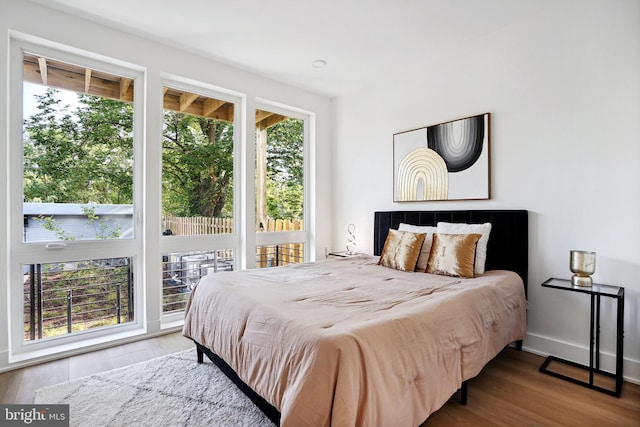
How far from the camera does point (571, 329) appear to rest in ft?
7.97

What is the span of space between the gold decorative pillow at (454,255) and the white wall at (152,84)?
6.51 ft

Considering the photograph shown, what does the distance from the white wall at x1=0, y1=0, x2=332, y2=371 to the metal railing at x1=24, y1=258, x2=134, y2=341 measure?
18cm

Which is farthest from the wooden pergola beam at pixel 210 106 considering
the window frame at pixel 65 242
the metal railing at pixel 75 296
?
the metal railing at pixel 75 296

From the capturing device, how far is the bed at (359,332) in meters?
1.22

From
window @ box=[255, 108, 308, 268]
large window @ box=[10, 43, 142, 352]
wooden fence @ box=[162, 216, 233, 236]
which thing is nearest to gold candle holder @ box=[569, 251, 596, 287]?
window @ box=[255, 108, 308, 268]

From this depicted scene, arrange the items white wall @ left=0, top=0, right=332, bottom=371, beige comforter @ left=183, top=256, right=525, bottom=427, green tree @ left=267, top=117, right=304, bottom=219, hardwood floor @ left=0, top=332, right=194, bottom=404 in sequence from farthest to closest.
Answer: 1. green tree @ left=267, top=117, right=304, bottom=219
2. white wall @ left=0, top=0, right=332, bottom=371
3. hardwood floor @ left=0, top=332, right=194, bottom=404
4. beige comforter @ left=183, top=256, right=525, bottom=427

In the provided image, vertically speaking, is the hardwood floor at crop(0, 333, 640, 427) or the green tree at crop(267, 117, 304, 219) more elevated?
the green tree at crop(267, 117, 304, 219)

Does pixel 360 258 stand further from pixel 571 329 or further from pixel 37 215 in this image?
pixel 37 215

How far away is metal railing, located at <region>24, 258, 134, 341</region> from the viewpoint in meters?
2.56

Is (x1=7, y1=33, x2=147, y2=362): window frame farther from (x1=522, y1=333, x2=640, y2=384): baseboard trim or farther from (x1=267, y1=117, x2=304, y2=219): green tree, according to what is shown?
(x1=522, y1=333, x2=640, y2=384): baseboard trim

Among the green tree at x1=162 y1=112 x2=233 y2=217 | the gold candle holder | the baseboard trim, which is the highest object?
the green tree at x1=162 y1=112 x2=233 y2=217

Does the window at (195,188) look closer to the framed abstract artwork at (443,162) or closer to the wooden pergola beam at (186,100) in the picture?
the wooden pergola beam at (186,100)

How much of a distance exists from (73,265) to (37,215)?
48 cm

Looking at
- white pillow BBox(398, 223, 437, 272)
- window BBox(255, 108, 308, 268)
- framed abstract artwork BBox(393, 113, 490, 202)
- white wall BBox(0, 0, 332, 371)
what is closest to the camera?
white wall BBox(0, 0, 332, 371)
